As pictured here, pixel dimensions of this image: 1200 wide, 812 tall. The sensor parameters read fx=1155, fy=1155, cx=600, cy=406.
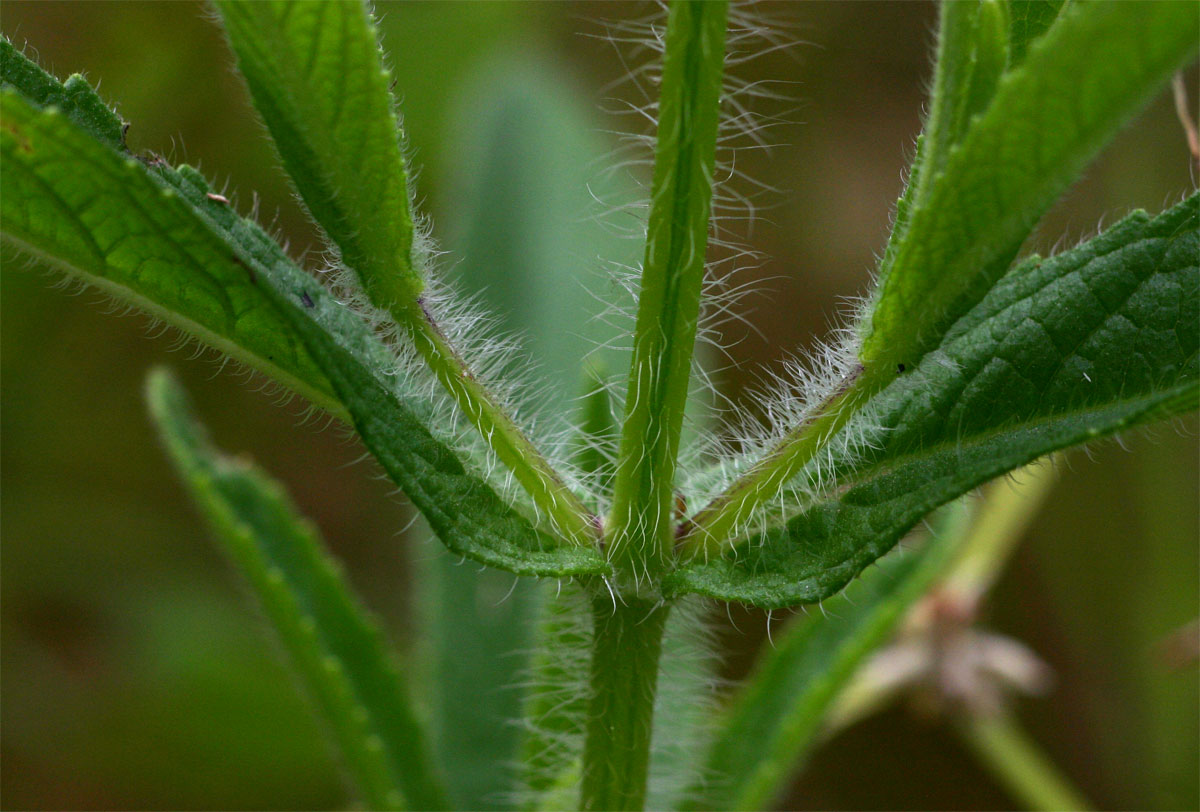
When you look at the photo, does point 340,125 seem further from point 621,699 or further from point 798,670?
point 798,670

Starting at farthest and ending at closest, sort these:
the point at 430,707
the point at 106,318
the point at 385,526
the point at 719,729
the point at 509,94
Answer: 1. the point at 385,526
2. the point at 106,318
3. the point at 509,94
4. the point at 430,707
5. the point at 719,729

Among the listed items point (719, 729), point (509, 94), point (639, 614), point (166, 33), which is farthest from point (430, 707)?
point (166, 33)

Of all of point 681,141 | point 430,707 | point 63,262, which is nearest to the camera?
point 681,141

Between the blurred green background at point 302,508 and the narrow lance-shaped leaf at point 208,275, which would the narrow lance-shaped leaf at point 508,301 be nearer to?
the blurred green background at point 302,508

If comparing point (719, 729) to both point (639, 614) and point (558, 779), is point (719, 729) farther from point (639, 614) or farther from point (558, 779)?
point (639, 614)

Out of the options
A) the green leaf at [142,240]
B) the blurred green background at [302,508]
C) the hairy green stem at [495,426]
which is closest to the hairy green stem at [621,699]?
the hairy green stem at [495,426]

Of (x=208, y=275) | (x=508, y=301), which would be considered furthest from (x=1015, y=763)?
(x=208, y=275)

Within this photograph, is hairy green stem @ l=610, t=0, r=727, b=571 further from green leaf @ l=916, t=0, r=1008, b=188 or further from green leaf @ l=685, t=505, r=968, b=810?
green leaf @ l=685, t=505, r=968, b=810
